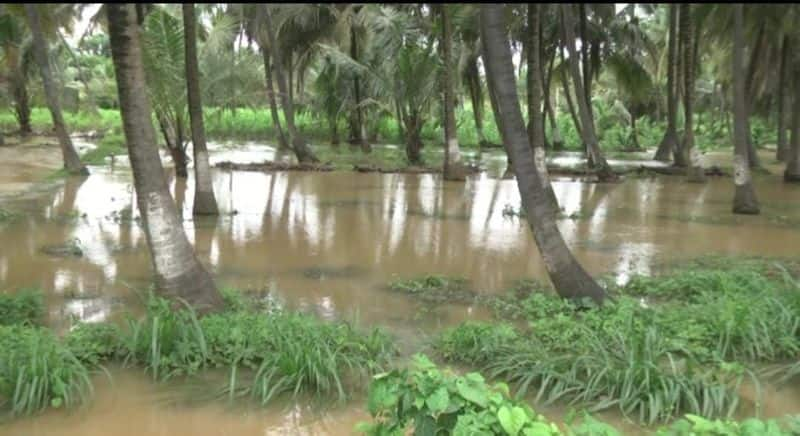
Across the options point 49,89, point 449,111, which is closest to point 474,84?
point 449,111

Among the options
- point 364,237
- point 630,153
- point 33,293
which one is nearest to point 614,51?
point 630,153

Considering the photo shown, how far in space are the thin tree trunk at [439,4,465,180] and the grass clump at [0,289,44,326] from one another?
13.3m

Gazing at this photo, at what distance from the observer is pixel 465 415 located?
3180 mm

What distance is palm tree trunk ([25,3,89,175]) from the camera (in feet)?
57.2

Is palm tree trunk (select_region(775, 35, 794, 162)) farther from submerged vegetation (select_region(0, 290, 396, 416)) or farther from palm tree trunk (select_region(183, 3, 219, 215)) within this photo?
submerged vegetation (select_region(0, 290, 396, 416))

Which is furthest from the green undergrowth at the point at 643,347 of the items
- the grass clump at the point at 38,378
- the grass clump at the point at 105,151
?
the grass clump at the point at 105,151

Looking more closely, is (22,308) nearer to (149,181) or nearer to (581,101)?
(149,181)

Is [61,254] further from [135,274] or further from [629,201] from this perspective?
[629,201]

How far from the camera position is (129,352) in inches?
233

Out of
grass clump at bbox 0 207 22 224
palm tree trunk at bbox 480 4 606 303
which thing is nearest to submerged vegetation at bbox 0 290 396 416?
palm tree trunk at bbox 480 4 606 303

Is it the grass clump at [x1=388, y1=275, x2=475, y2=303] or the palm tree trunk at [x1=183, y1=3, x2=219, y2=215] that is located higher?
the palm tree trunk at [x1=183, y1=3, x2=219, y2=215]

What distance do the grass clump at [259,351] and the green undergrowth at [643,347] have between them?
0.86 m

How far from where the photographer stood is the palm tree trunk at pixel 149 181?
21.6 feet

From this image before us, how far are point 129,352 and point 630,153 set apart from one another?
3137 centimetres
